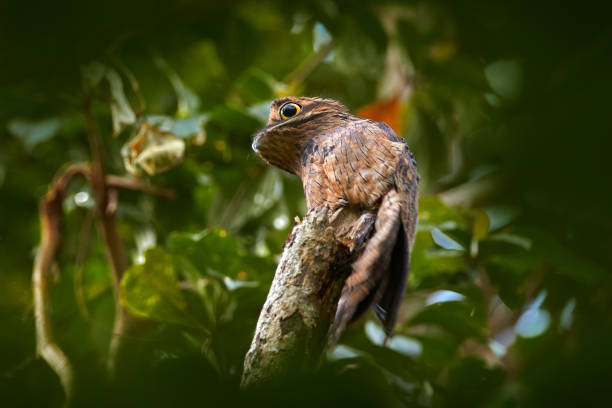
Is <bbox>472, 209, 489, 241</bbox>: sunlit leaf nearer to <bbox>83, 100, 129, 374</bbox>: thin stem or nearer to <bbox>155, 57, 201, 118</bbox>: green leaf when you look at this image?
<bbox>155, 57, 201, 118</bbox>: green leaf

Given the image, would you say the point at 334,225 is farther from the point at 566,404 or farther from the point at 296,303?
the point at 566,404

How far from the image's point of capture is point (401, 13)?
3.75m

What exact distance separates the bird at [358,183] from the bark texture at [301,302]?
2.2 inches

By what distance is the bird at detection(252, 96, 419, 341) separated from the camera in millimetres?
1451

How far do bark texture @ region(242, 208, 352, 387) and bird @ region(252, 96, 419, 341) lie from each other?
0.19ft

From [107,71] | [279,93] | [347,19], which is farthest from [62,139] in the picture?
[347,19]

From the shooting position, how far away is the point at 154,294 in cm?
230

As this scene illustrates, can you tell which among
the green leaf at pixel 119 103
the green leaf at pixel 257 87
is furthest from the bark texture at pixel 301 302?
the green leaf at pixel 257 87

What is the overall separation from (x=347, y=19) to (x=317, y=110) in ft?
5.00

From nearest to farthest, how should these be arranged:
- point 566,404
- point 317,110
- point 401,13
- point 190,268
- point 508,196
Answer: point 566,404 < point 508,196 < point 317,110 < point 190,268 < point 401,13

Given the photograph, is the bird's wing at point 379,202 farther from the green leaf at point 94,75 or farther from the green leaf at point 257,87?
the green leaf at point 257,87

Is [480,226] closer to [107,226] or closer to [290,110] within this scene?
[290,110]

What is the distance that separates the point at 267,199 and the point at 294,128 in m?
1.23

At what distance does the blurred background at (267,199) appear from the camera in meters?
0.60
